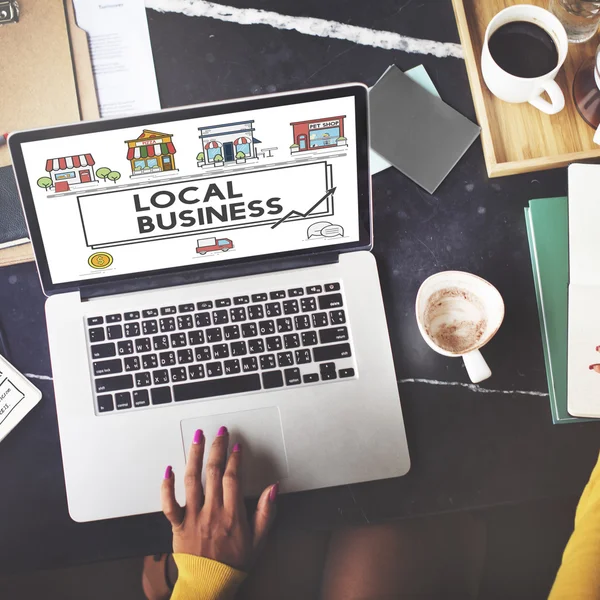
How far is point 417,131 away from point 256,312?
326 millimetres

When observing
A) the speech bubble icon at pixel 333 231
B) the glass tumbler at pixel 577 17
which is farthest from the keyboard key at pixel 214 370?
the glass tumbler at pixel 577 17

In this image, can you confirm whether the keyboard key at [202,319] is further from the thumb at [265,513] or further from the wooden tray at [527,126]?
the wooden tray at [527,126]

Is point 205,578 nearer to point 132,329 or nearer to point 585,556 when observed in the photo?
point 132,329

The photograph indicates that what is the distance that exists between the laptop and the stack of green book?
0.21 metres

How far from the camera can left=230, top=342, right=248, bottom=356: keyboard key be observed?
0.74 m

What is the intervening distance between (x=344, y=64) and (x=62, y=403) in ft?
1.92

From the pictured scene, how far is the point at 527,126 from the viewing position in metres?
0.77

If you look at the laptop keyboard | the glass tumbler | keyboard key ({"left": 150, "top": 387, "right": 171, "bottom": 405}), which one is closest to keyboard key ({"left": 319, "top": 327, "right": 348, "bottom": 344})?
the laptop keyboard

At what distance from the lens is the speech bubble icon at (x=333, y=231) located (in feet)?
2.40

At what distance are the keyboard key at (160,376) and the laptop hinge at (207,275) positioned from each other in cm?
11

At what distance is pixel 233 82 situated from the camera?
81cm

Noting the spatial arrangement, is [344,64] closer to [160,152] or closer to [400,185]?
[400,185]

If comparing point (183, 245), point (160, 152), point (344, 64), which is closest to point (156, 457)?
point (183, 245)

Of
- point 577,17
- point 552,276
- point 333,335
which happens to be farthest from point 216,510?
point 577,17
